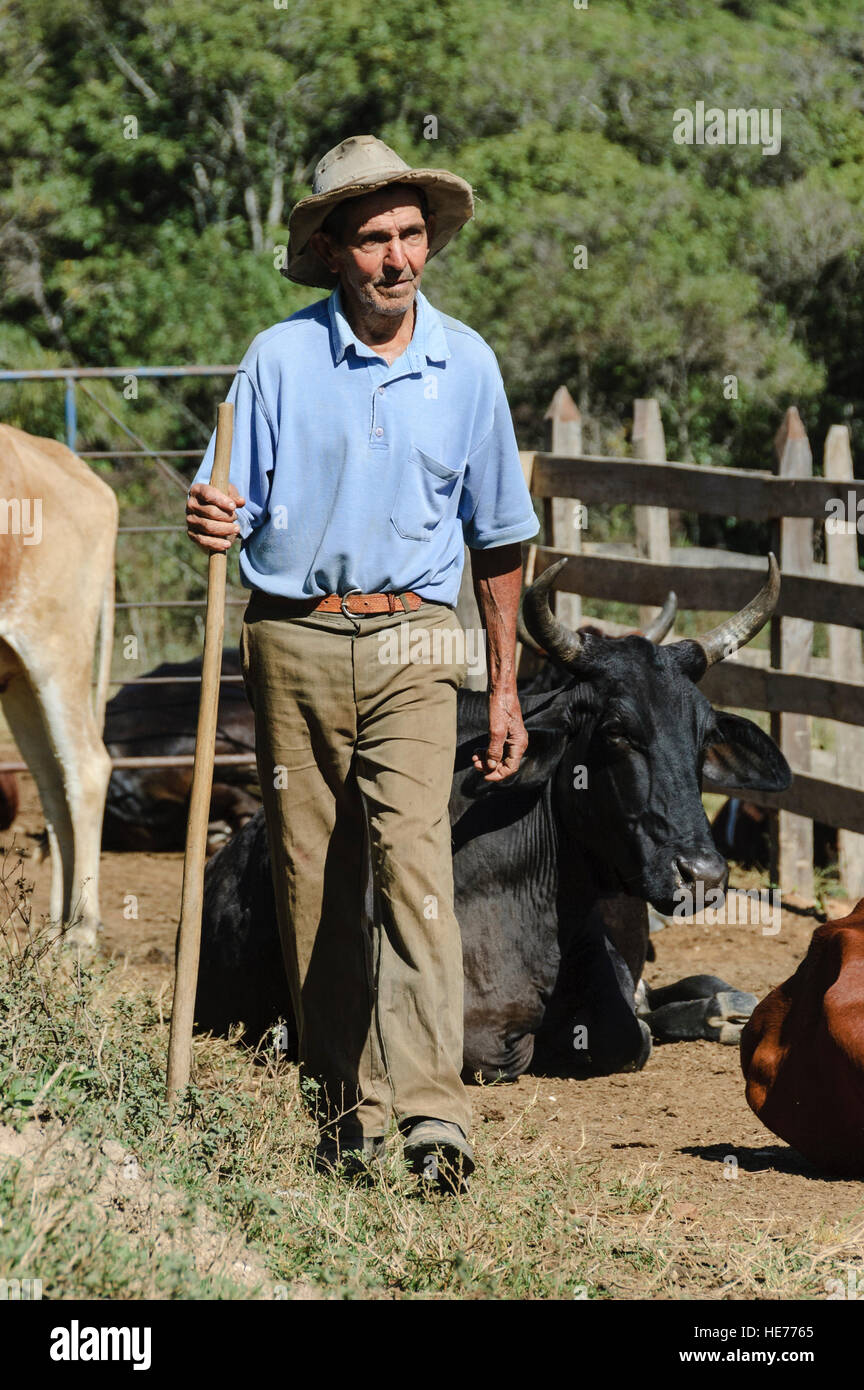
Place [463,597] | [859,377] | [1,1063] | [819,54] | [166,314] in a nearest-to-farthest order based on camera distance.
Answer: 1. [1,1063]
2. [463,597]
3. [859,377]
4. [166,314]
5. [819,54]

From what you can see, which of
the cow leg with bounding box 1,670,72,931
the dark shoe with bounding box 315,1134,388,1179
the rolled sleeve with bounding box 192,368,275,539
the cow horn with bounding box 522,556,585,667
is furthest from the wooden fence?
the dark shoe with bounding box 315,1134,388,1179

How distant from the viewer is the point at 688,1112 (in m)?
4.85

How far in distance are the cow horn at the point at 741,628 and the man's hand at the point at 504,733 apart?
3.56 feet

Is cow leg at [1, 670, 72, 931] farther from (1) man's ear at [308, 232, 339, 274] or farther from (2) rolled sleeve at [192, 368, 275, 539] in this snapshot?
(1) man's ear at [308, 232, 339, 274]

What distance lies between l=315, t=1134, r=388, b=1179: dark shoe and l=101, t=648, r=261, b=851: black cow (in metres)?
4.96

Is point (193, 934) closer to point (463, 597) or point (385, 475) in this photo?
point (385, 475)

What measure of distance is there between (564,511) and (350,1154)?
17.4ft

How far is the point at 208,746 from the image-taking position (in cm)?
385

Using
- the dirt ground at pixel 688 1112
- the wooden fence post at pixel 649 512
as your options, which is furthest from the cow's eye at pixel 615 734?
the wooden fence post at pixel 649 512

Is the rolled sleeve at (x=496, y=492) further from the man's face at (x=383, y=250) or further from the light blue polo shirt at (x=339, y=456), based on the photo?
the man's face at (x=383, y=250)

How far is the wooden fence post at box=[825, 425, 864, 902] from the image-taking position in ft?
24.1

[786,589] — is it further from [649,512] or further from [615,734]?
[615,734]
